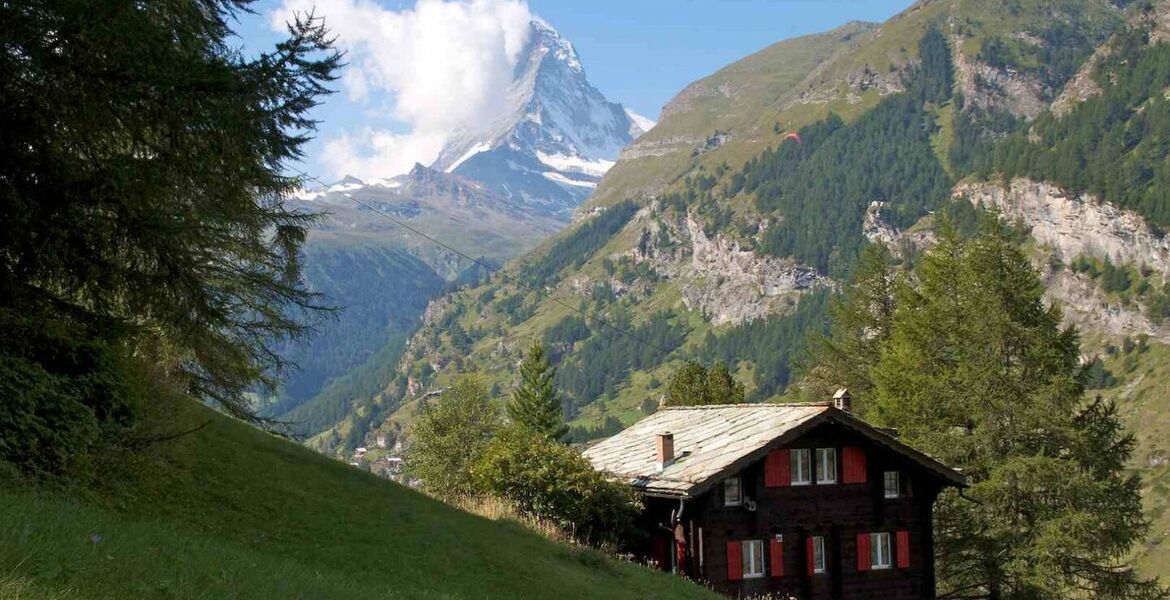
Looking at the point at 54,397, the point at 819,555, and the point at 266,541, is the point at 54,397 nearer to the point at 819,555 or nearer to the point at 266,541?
the point at 266,541

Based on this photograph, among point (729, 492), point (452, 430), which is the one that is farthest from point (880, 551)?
point (452, 430)

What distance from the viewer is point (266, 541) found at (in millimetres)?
16484

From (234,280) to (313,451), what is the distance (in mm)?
5652

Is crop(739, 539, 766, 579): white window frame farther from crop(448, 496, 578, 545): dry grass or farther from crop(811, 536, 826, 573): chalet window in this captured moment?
crop(448, 496, 578, 545): dry grass

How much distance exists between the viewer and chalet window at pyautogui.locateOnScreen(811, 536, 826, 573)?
37156 millimetres

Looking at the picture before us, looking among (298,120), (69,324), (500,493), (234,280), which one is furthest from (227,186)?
(500,493)

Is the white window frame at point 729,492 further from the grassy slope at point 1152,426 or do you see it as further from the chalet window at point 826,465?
the grassy slope at point 1152,426

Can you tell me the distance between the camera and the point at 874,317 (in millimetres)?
68625

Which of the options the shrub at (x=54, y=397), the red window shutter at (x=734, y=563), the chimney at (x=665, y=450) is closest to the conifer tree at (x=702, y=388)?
the chimney at (x=665, y=450)

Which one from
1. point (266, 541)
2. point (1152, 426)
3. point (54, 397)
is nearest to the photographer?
point (54, 397)

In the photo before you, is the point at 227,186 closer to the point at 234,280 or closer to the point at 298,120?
the point at 298,120

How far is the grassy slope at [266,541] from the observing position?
33.6ft

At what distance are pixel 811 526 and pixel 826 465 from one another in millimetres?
2357

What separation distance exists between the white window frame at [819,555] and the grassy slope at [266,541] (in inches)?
467
